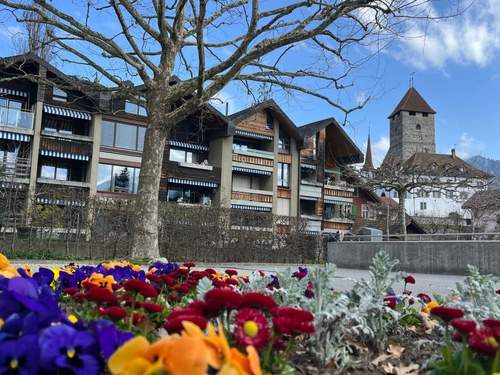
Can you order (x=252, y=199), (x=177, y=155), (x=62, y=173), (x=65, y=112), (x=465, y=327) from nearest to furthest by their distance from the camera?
1. (x=465, y=327)
2. (x=65, y=112)
3. (x=62, y=173)
4. (x=177, y=155)
5. (x=252, y=199)

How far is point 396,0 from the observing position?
9773 millimetres

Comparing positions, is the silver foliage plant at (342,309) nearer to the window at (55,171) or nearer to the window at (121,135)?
the window at (55,171)

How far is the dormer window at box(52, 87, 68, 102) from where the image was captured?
3145 cm

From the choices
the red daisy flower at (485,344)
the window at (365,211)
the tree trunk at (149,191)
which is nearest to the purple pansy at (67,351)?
the red daisy flower at (485,344)

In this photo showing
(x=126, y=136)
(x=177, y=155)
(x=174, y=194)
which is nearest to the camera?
(x=126, y=136)

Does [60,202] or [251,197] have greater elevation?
[251,197]

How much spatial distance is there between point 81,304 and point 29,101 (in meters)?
32.0

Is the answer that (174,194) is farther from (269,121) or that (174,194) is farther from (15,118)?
(15,118)

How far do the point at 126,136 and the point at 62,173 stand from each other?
4.96 meters

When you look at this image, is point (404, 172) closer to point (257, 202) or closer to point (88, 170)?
point (257, 202)

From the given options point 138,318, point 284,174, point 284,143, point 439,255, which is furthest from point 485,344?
point 284,143

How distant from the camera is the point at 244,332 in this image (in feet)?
5.04

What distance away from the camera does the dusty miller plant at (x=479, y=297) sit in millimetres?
2652

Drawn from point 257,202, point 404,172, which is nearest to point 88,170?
point 257,202
